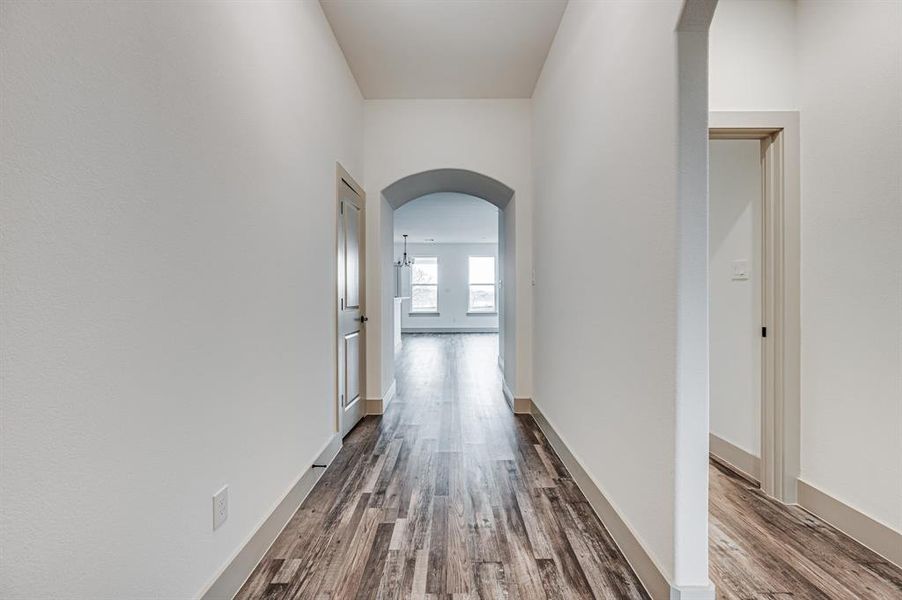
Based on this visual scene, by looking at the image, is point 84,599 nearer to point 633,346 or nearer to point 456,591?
point 456,591

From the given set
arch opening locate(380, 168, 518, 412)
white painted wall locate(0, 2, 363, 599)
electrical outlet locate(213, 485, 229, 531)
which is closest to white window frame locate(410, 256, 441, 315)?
arch opening locate(380, 168, 518, 412)

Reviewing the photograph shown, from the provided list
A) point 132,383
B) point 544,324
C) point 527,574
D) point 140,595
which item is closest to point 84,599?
point 140,595

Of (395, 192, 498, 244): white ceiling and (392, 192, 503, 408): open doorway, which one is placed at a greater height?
(395, 192, 498, 244): white ceiling

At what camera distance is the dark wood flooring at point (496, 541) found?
1.66 meters

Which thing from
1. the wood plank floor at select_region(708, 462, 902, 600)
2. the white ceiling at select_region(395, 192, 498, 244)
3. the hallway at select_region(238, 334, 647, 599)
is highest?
the white ceiling at select_region(395, 192, 498, 244)

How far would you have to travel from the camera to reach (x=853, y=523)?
2.00 meters

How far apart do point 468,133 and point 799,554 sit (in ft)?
12.2

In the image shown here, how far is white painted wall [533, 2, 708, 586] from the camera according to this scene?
1.46 m

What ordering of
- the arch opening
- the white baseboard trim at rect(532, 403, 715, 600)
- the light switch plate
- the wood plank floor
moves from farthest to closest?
1. the arch opening
2. the light switch plate
3. the wood plank floor
4. the white baseboard trim at rect(532, 403, 715, 600)

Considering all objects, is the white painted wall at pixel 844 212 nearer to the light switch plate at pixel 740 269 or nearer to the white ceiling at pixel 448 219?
the light switch plate at pixel 740 269

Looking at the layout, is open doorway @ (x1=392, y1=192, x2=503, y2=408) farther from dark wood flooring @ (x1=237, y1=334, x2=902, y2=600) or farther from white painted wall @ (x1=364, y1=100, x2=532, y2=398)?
dark wood flooring @ (x1=237, y1=334, x2=902, y2=600)

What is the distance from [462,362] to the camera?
24.6ft

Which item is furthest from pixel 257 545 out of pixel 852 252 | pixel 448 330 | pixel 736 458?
pixel 448 330

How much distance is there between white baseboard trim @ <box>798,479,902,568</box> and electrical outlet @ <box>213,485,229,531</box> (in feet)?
8.48
